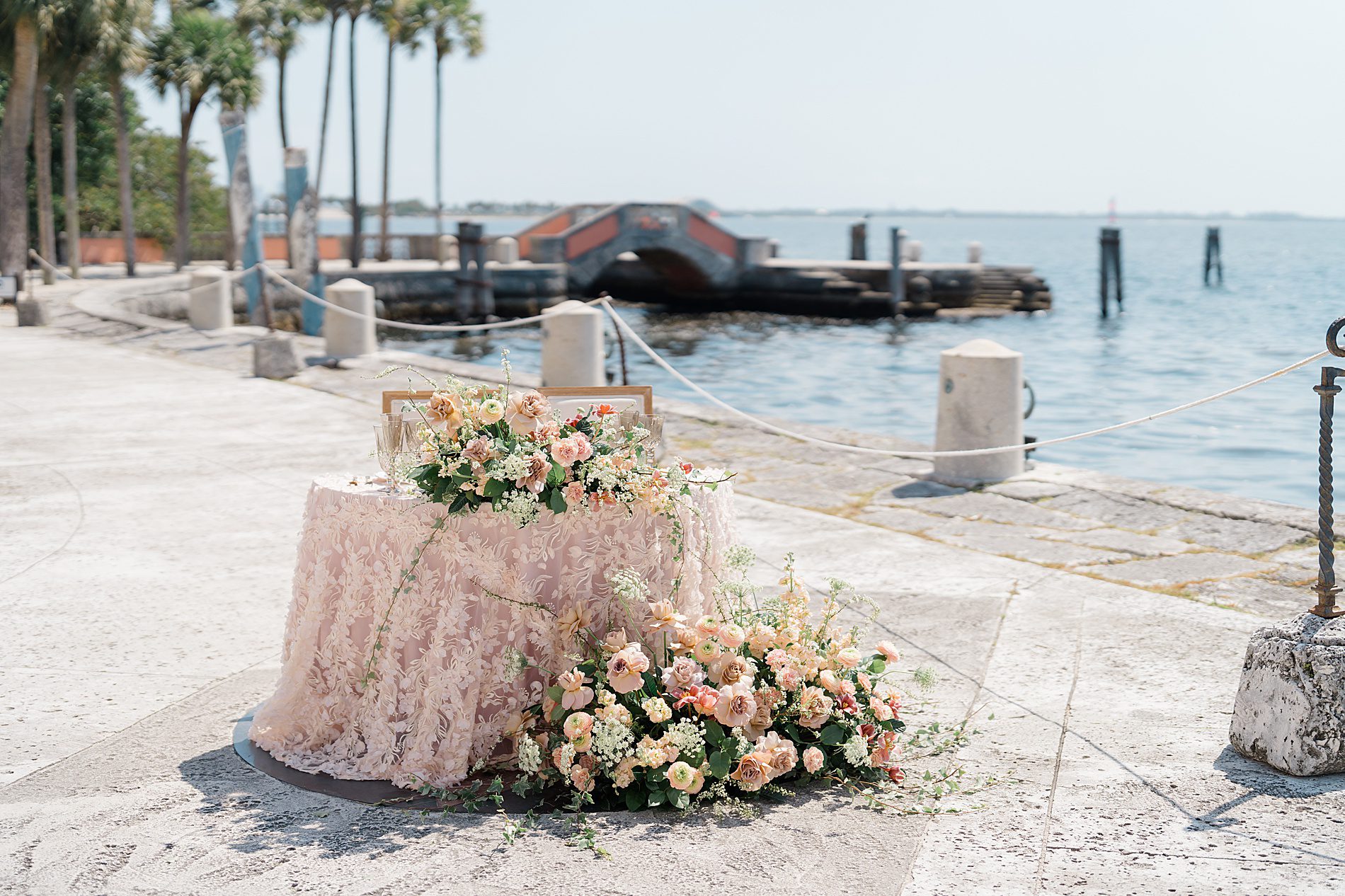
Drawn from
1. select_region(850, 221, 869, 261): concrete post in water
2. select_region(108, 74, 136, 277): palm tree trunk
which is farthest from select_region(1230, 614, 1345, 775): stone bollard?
select_region(850, 221, 869, 261): concrete post in water

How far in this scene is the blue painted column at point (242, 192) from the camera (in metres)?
20.3

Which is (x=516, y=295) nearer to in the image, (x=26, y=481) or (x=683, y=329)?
(x=683, y=329)

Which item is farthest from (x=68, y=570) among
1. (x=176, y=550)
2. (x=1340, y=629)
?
(x=1340, y=629)

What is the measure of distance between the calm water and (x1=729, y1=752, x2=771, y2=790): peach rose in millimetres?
14624

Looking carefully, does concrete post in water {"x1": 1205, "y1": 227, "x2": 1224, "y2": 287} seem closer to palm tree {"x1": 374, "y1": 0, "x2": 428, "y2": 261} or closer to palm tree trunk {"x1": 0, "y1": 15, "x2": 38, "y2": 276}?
palm tree {"x1": 374, "y1": 0, "x2": 428, "y2": 261}

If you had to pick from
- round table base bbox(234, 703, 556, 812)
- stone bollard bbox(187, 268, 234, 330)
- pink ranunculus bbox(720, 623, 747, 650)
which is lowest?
round table base bbox(234, 703, 556, 812)

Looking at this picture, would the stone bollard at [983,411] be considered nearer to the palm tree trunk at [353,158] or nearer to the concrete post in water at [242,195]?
the concrete post in water at [242,195]

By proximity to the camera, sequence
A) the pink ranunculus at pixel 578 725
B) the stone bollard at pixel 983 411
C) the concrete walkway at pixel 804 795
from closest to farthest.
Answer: the concrete walkway at pixel 804 795 < the pink ranunculus at pixel 578 725 < the stone bollard at pixel 983 411

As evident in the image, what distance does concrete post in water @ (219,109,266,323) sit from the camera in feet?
66.4

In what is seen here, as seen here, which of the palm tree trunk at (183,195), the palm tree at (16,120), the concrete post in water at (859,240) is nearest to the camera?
the palm tree at (16,120)

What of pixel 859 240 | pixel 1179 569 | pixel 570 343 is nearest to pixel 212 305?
pixel 570 343

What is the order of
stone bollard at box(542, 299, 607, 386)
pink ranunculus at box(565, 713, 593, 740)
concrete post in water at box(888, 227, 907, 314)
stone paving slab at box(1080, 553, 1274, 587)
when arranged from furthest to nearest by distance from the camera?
concrete post in water at box(888, 227, 907, 314) < stone bollard at box(542, 299, 607, 386) < stone paving slab at box(1080, 553, 1274, 587) < pink ranunculus at box(565, 713, 593, 740)

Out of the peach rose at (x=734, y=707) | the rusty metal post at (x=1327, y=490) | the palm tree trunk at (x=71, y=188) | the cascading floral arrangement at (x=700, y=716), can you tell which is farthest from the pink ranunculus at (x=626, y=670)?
the palm tree trunk at (x=71, y=188)

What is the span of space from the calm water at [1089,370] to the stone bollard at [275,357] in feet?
34.3
